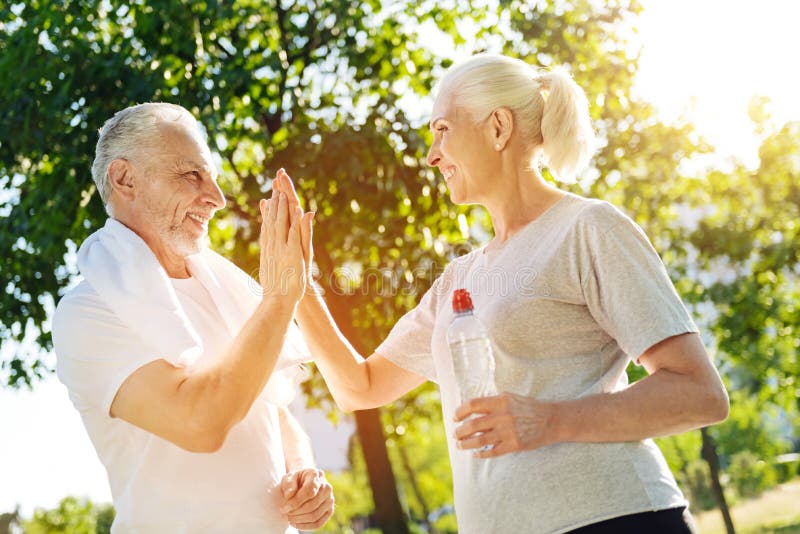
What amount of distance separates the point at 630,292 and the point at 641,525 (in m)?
0.63

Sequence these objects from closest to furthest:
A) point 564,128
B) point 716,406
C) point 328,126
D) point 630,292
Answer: point 716,406 < point 630,292 < point 564,128 < point 328,126

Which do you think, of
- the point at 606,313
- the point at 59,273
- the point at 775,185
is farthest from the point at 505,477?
the point at 775,185

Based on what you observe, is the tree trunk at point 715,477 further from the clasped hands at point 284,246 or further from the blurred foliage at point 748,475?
the blurred foliage at point 748,475

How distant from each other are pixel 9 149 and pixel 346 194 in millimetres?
2946

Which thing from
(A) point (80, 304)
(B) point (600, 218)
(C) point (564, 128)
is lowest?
(B) point (600, 218)

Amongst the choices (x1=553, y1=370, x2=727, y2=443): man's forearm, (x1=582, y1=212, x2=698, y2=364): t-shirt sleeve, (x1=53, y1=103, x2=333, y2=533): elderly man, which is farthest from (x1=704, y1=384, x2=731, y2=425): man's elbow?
(x1=53, y1=103, x2=333, y2=533): elderly man

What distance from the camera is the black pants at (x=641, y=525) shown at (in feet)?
7.94

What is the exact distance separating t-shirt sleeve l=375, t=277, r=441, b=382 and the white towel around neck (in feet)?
1.12

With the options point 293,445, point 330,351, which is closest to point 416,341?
point 330,351

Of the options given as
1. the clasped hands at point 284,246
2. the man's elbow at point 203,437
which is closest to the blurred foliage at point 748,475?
the clasped hands at point 284,246

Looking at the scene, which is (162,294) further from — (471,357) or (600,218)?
(600,218)

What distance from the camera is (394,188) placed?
812 centimetres

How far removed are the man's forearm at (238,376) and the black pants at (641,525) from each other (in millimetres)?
970

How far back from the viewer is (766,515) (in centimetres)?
3067
